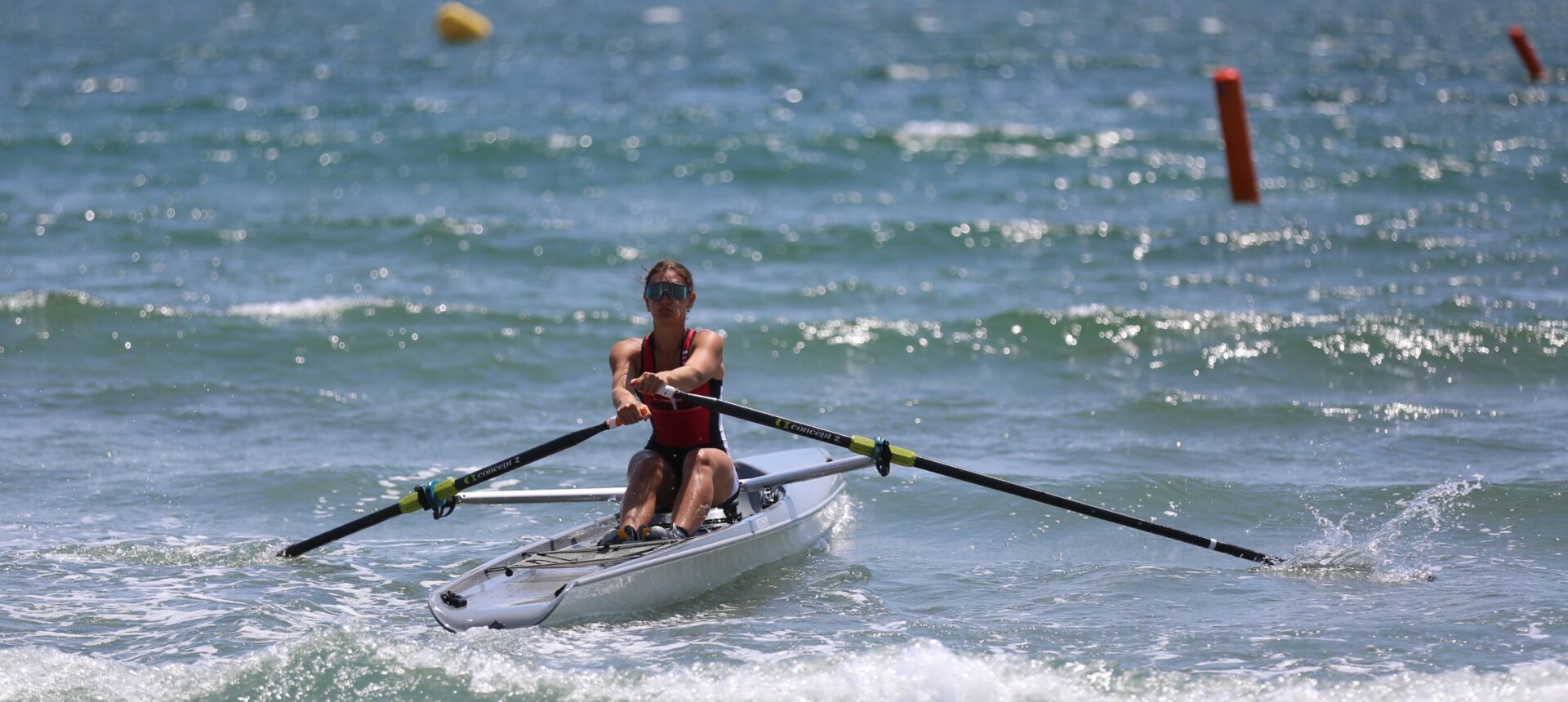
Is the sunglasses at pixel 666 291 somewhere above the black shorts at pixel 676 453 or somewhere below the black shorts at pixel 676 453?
above

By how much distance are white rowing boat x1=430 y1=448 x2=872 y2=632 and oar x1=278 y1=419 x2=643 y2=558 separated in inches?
8.1

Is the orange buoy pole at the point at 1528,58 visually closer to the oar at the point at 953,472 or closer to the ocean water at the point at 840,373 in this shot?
the ocean water at the point at 840,373

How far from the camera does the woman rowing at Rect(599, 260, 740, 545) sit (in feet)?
22.1

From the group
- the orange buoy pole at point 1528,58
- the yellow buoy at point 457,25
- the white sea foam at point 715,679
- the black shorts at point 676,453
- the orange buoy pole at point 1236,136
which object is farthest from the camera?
the yellow buoy at point 457,25

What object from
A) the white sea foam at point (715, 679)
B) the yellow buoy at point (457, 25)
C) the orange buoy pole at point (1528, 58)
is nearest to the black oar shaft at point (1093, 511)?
the white sea foam at point (715, 679)

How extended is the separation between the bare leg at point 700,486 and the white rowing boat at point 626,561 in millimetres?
86

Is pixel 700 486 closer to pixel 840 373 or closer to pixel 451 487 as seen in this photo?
pixel 451 487

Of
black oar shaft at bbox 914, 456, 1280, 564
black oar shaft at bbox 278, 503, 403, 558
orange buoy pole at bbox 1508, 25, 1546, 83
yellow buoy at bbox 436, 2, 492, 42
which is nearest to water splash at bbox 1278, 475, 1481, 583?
black oar shaft at bbox 914, 456, 1280, 564

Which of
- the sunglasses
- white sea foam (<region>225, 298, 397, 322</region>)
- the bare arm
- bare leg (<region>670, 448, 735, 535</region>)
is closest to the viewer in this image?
the bare arm

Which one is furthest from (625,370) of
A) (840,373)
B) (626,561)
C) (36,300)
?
(36,300)

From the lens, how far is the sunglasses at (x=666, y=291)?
6.70 m

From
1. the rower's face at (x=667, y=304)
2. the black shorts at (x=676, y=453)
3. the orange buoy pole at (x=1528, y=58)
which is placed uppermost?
the orange buoy pole at (x=1528, y=58)

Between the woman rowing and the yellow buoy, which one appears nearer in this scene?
the woman rowing

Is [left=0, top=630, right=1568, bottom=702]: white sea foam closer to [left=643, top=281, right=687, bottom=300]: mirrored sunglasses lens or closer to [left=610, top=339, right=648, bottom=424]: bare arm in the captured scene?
[left=610, top=339, right=648, bottom=424]: bare arm
